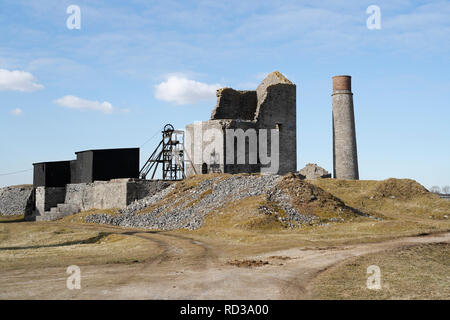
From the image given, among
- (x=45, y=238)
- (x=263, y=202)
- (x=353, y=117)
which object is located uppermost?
(x=353, y=117)

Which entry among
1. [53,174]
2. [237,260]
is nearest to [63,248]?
[237,260]

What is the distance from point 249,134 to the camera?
125ft

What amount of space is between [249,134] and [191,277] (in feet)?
90.3

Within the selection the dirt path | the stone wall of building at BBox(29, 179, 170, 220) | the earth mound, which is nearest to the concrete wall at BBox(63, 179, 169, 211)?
the stone wall of building at BBox(29, 179, 170, 220)

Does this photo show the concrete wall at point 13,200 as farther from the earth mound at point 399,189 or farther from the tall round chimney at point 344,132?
the earth mound at point 399,189

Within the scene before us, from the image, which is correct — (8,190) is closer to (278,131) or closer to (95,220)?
(95,220)

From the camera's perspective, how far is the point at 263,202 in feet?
77.9

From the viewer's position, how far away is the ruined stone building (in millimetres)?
37188

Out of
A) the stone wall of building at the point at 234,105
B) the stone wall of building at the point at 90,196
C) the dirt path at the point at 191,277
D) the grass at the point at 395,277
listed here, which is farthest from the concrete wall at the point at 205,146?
the grass at the point at 395,277

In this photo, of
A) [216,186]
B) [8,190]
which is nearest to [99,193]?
[216,186]

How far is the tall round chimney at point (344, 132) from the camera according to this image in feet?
135

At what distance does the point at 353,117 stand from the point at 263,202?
21.4 metres

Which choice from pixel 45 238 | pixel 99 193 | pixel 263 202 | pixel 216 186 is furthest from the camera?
pixel 99 193

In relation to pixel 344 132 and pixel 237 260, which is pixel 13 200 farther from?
pixel 237 260
